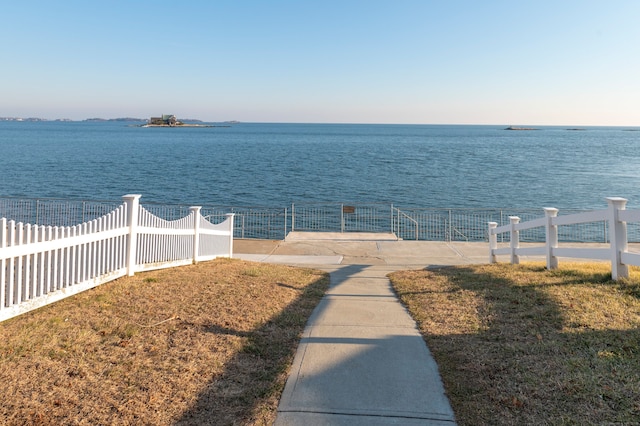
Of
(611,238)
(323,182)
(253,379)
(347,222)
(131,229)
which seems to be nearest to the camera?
(253,379)

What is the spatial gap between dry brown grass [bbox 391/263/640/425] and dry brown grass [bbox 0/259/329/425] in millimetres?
1803

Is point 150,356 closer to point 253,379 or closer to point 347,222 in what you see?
point 253,379

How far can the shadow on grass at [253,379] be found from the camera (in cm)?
398

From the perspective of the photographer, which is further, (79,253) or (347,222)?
(347,222)

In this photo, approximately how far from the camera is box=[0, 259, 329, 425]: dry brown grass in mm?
3973

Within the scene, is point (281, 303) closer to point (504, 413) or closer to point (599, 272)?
point (504, 413)

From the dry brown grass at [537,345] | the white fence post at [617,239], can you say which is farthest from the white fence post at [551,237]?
the white fence post at [617,239]

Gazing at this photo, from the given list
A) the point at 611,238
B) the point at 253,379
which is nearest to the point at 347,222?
the point at 611,238

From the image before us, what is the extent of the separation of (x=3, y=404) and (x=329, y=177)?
159ft

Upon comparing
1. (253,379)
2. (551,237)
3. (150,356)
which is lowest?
(253,379)

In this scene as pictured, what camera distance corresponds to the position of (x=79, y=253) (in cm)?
704

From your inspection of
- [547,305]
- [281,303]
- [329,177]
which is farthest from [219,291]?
[329,177]

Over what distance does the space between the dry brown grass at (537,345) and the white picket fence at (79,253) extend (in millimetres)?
4855

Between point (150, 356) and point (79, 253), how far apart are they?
2.77 m
